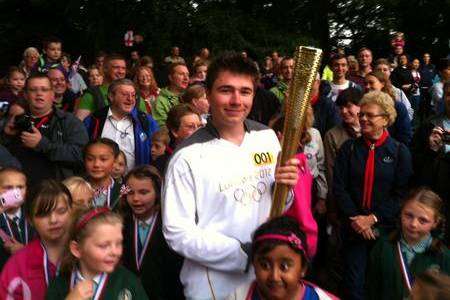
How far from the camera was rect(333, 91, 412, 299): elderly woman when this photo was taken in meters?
4.59

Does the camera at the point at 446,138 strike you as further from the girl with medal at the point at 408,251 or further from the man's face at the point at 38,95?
the man's face at the point at 38,95

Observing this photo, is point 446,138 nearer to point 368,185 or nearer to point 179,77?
point 368,185

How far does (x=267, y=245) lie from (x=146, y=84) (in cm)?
487

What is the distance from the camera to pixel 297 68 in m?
2.61

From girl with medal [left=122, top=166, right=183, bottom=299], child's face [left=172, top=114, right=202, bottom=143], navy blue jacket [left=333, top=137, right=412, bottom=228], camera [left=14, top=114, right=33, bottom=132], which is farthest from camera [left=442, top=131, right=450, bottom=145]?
camera [left=14, top=114, right=33, bottom=132]

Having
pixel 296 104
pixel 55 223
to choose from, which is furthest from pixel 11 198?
pixel 296 104

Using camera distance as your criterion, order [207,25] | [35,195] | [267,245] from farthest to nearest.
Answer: [207,25] < [35,195] < [267,245]

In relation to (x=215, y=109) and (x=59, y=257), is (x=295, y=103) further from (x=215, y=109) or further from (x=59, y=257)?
(x=59, y=257)

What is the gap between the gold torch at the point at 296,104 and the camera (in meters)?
2.59

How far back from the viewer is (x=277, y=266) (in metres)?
2.62

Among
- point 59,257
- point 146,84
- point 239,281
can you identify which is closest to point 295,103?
point 239,281

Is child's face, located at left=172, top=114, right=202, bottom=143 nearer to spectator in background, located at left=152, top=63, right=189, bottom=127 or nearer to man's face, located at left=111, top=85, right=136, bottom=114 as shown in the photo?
man's face, located at left=111, top=85, right=136, bottom=114

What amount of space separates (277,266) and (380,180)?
2.21m

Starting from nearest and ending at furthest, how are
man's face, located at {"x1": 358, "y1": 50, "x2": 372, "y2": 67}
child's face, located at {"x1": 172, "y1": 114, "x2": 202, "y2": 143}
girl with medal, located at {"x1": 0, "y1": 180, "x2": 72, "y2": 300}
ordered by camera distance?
girl with medal, located at {"x1": 0, "y1": 180, "x2": 72, "y2": 300} < child's face, located at {"x1": 172, "y1": 114, "x2": 202, "y2": 143} < man's face, located at {"x1": 358, "y1": 50, "x2": 372, "y2": 67}
